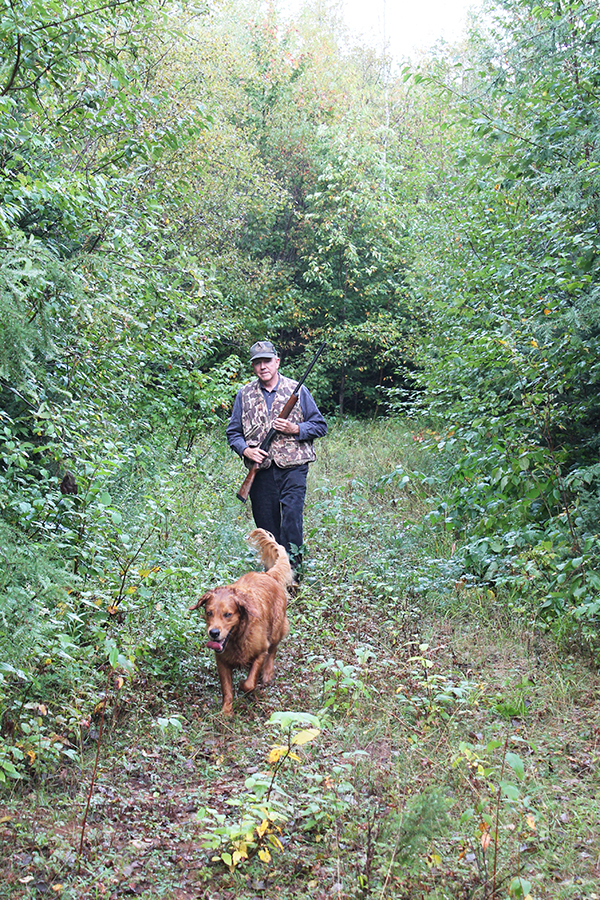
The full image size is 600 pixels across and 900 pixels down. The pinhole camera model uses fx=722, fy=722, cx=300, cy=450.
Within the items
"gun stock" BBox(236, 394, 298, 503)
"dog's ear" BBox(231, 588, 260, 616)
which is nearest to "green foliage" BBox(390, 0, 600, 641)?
"gun stock" BBox(236, 394, 298, 503)

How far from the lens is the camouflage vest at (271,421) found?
21.6 ft

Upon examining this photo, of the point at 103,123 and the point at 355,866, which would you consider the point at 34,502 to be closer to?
the point at 355,866

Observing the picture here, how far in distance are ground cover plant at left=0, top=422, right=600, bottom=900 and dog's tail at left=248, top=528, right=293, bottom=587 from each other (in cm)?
41

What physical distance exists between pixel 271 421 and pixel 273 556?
1.38 meters

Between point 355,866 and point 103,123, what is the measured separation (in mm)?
5716

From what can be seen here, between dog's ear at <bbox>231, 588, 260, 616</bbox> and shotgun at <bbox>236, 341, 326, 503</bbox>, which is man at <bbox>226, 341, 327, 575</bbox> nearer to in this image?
shotgun at <bbox>236, 341, 326, 503</bbox>

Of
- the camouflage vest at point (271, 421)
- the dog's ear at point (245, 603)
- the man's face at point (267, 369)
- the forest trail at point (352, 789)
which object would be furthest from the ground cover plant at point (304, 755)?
the man's face at point (267, 369)

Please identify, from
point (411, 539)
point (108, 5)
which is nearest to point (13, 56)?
point (108, 5)

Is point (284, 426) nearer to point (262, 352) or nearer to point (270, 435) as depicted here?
point (270, 435)

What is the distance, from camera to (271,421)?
21.8 ft

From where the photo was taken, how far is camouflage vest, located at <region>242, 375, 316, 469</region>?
259 inches

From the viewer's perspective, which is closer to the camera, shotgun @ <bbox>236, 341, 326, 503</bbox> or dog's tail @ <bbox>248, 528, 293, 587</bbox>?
dog's tail @ <bbox>248, 528, 293, 587</bbox>

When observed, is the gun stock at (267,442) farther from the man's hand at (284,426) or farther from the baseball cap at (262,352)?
the baseball cap at (262,352)

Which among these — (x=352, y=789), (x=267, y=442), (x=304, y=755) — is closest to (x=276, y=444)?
(x=267, y=442)
